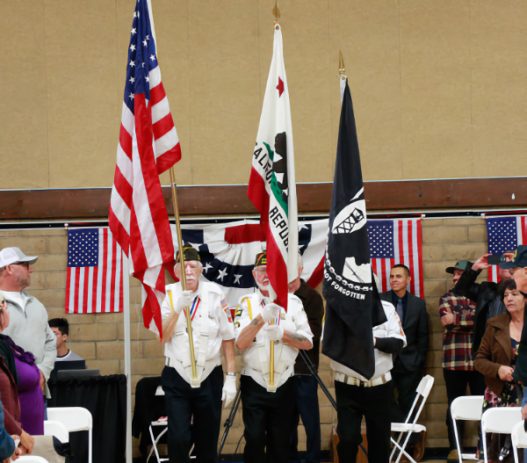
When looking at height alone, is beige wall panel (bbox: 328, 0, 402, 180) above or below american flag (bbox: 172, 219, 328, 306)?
above

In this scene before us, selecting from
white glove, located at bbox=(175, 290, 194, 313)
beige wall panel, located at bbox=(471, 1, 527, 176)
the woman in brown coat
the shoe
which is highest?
beige wall panel, located at bbox=(471, 1, 527, 176)

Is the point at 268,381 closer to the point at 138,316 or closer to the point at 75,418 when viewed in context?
the point at 75,418

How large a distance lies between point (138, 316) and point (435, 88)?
4091 mm

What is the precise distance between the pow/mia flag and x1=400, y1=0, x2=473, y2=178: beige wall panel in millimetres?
3461

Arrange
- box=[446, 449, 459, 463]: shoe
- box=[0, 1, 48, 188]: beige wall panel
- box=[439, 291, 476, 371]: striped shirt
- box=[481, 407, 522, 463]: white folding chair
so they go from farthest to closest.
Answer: box=[0, 1, 48, 188]: beige wall panel
box=[439, 291, 476, 371]: striped shirt
box=[446, 449, 459, 463]: shoe
box=[481, 407, 522, 463]: white folding chair

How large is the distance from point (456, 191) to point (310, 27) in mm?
2412

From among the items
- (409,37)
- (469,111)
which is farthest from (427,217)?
(409,37)

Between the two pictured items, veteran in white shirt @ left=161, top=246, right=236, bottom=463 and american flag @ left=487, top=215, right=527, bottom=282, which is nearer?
veteran in white shirt @ left=161, top=246, right=236, bottom=463

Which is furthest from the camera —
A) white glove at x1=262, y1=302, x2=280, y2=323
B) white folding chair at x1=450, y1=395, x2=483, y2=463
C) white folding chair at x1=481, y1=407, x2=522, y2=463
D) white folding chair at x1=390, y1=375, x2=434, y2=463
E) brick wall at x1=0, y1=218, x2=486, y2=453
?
brick wall at x1=0, y1=218, x2=486, y2=453

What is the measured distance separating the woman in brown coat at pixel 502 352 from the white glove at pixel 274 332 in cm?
155

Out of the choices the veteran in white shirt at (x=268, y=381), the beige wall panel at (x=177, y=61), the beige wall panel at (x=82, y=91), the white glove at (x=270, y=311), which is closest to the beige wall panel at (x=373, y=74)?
the beige wall panel at (x=177, y=61)

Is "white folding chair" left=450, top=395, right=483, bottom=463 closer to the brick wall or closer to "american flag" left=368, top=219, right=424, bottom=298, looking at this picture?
the brick wall

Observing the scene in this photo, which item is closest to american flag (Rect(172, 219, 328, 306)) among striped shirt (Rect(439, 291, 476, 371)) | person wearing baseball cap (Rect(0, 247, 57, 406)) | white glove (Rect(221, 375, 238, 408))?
striped shirt (Rect(439, 291, 476, 371))

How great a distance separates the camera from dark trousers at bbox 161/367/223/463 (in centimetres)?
698
